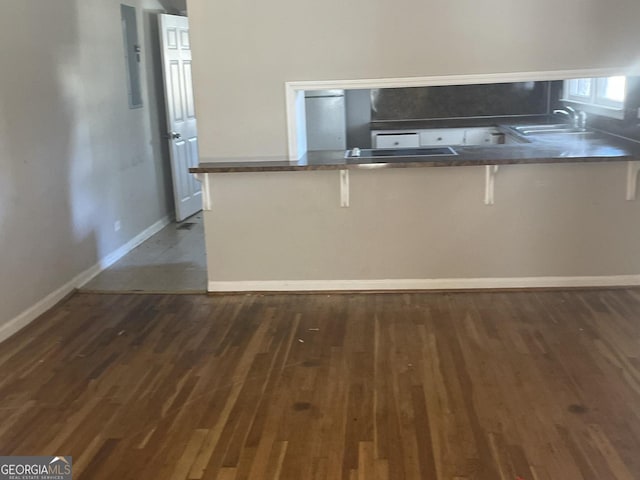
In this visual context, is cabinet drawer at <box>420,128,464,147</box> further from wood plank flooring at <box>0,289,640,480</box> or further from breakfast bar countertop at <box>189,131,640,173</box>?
wood plank flooring at <box>0,289,640,480</box>

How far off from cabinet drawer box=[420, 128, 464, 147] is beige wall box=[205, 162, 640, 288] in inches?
Answer: 74.8

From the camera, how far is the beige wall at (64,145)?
3.93 m

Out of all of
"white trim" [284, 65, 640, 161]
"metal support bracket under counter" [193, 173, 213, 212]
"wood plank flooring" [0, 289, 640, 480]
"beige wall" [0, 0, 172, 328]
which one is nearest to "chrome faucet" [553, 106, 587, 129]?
"white trim" [284, 65, 640, 161]

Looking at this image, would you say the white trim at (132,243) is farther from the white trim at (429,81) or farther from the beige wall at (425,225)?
the white trim at (429,81)

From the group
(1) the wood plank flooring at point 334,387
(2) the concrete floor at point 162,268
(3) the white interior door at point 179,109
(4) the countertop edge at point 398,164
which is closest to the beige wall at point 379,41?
(4) the countertop edge at point 398,164

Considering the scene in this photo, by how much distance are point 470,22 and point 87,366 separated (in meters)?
3.06

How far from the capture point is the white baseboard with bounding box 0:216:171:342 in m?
3.90

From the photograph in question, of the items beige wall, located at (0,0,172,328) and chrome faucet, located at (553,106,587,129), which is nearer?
beige wall, located at (0,0,172,328)

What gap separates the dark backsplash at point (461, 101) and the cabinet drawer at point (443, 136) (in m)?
0.65

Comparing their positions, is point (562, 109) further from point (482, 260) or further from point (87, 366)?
point (87, 366)

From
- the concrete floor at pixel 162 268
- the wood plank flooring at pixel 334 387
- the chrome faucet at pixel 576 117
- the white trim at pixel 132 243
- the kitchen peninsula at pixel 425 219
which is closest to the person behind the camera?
the wood plank flooring at pixel 334 387

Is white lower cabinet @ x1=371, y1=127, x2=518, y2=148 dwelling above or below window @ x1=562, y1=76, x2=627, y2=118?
below

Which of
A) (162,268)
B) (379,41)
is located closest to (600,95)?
(379,41)

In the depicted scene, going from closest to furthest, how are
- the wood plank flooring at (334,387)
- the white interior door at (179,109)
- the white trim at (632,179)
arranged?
the wood plank flooring at (334,387) → the white trim at (632,179) → the white interior door at (179,109)
